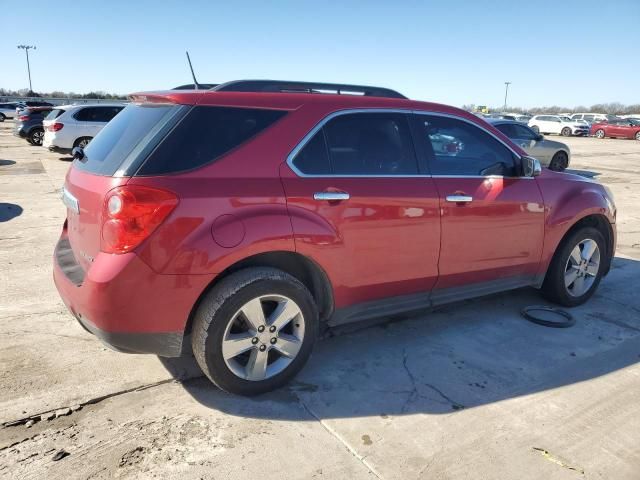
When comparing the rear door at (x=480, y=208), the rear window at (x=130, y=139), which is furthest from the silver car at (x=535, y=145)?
the rear window at (x=130, y=139)

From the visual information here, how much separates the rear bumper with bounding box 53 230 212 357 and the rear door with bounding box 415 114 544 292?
6.20 ft

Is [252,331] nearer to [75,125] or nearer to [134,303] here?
[134,303]

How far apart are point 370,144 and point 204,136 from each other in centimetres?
116

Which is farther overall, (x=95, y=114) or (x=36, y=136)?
(x=36, y=136)

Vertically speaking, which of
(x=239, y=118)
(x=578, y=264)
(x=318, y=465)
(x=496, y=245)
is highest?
(x=239, y=118)

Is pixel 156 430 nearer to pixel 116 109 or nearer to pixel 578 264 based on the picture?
pixel 578 264

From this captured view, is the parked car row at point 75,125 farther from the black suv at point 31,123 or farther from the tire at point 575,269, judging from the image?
the tire at point 575,269

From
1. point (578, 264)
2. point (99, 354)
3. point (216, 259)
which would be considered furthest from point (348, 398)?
point (578, 264)

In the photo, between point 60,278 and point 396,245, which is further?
point 396,245

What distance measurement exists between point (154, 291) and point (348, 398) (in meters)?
1.33

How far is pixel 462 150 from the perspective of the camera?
4.00 meters

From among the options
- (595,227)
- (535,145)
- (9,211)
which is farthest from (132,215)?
(535,145)

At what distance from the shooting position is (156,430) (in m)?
2.76

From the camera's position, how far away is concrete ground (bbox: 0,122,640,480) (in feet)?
8.34
